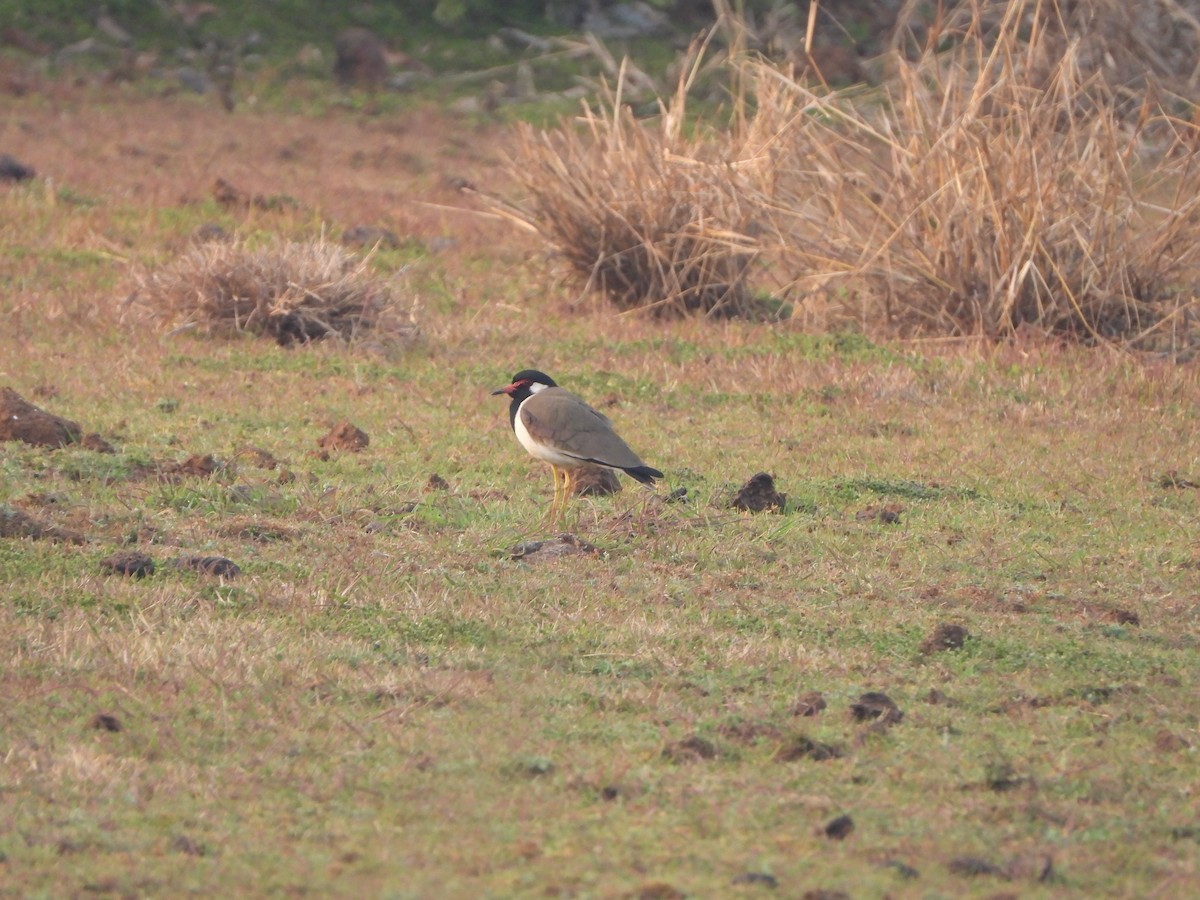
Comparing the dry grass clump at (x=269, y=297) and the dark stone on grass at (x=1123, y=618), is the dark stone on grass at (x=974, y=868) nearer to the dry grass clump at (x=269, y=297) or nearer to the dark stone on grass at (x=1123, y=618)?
the dark stone on grass at (x=1123, y=618)

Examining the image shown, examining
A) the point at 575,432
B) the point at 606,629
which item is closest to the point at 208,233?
the point at 575,432

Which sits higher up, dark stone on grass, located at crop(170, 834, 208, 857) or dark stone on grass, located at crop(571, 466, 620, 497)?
dark stone on grass, located at crop(170, 834, 208, 857)

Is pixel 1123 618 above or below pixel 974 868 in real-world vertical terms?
below

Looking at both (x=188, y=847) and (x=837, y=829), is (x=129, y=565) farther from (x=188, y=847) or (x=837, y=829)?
(x=837, y=829)

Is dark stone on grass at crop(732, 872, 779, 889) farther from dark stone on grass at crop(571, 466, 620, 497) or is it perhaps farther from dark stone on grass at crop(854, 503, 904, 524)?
dark stone on grass at crop(571, 466, 620, 497)

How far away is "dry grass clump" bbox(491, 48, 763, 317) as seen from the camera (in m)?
12.4

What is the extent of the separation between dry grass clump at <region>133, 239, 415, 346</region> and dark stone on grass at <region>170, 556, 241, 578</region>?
511cm

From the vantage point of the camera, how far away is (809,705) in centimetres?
482

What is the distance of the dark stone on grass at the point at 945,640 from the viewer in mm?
5461

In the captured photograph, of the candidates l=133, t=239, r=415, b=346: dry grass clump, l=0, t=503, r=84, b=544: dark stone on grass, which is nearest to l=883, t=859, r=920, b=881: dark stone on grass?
l=0, t=503, r=84, b=544: dark stone on grass

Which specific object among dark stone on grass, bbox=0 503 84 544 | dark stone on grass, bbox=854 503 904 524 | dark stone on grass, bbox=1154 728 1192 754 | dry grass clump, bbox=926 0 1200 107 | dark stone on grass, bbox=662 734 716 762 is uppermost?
dry grass clump, bbox=926 0 1200 107

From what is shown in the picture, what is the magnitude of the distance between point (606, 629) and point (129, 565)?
1.68 meters

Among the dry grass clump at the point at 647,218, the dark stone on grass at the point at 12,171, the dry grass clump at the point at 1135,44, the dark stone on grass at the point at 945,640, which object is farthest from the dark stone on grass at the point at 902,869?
the dry grass clump at the point at 1135,44

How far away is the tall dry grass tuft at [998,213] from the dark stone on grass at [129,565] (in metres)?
6.61
